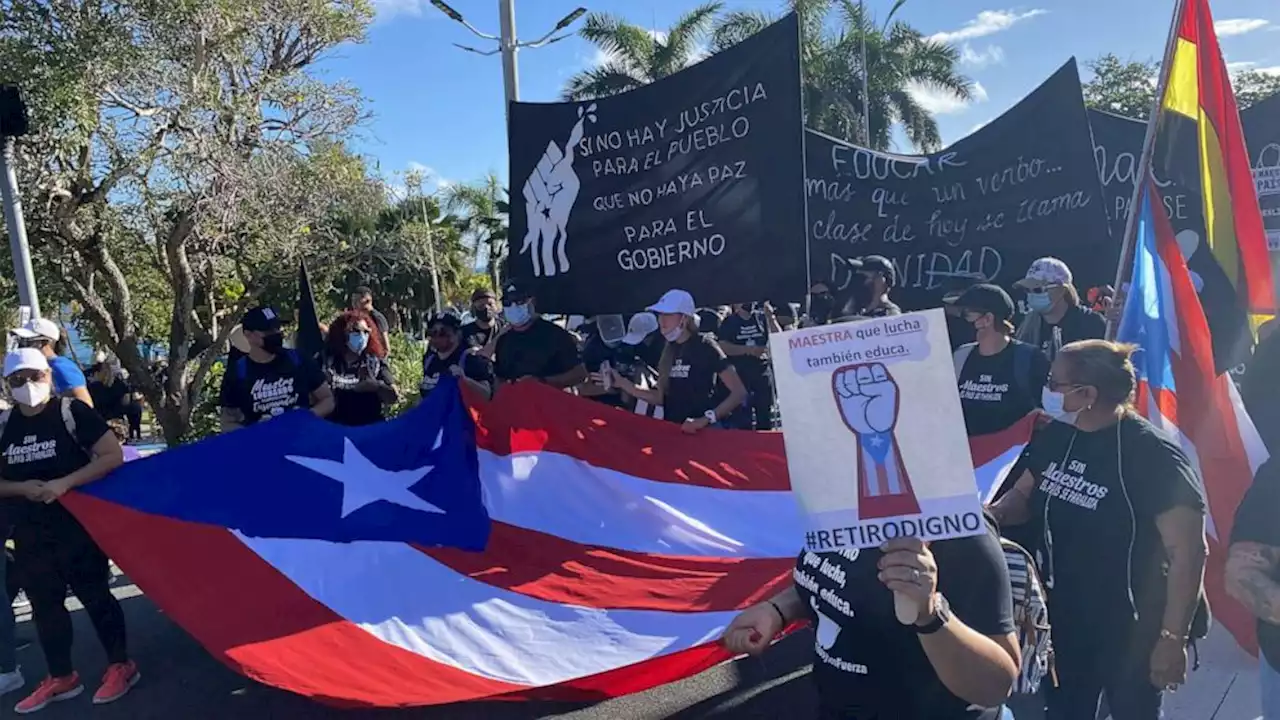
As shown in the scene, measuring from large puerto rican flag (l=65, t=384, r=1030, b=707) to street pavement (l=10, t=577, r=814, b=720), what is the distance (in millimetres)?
289

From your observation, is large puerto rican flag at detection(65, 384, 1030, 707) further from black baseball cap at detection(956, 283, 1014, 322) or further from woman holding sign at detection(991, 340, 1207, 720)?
woman holding sign at detection(991, 340, 1207, 720)

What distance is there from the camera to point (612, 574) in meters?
4.45

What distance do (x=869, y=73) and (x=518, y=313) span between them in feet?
90.2

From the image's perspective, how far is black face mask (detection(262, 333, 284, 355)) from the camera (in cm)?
520

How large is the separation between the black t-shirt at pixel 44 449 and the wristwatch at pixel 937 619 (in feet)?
13.8

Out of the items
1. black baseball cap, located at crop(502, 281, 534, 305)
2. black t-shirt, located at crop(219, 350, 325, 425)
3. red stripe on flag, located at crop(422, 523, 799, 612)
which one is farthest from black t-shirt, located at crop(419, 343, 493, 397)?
red stripe on flag, located at crop(422, 523, 799, 612)

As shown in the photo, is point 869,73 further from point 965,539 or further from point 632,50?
point 965,539

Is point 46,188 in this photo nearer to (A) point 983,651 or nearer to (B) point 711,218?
(B) point 711,218

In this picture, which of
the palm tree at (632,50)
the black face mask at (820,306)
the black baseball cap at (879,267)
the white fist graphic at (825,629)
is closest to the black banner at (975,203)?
the black face mask at (820,306)

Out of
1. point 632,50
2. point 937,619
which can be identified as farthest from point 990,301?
point 632,50

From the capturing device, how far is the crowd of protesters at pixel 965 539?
6.09ft

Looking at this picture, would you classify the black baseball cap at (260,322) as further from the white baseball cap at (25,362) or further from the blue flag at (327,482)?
the white baseball cap at (25,362)

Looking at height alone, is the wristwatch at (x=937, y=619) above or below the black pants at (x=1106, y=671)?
above

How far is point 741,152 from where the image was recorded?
4930mm
